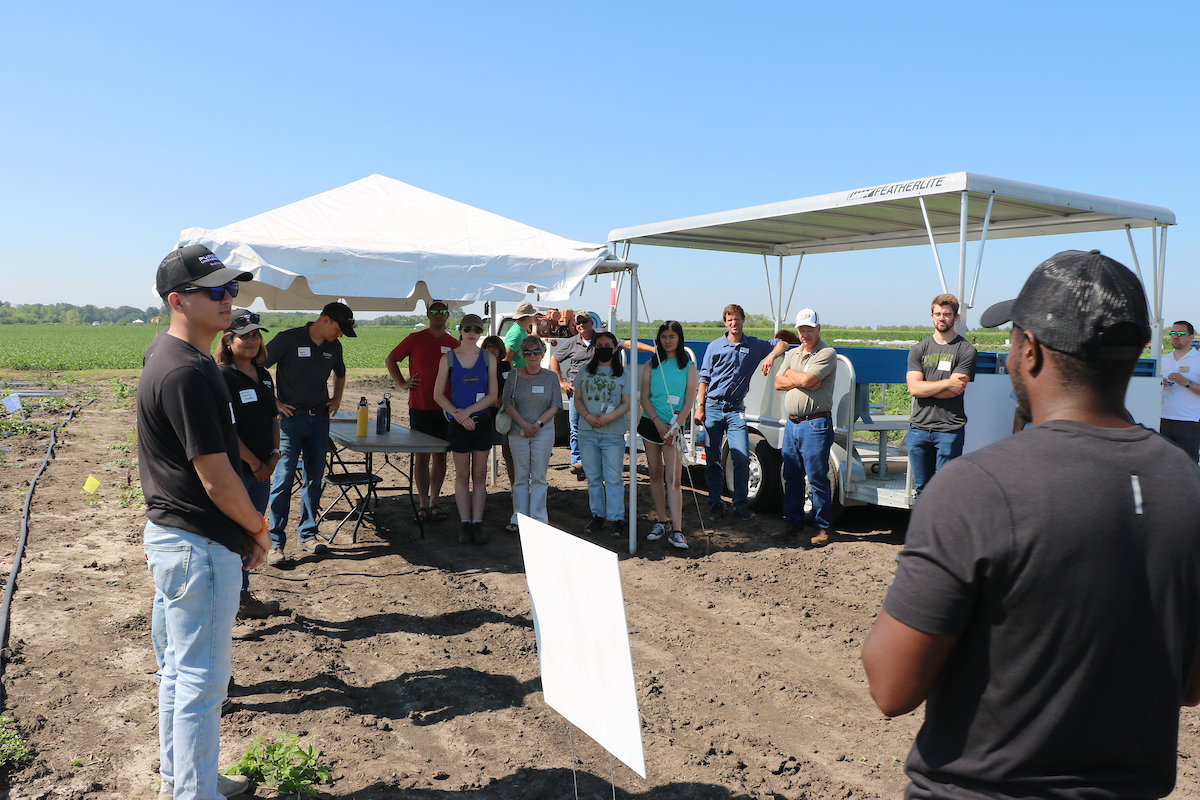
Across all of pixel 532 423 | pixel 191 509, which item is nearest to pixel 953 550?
pixel 191 509

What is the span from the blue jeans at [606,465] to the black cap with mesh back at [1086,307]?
554 centimetres

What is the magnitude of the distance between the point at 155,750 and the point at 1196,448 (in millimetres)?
9284

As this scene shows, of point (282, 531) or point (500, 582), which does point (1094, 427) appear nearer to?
point (500, 582)

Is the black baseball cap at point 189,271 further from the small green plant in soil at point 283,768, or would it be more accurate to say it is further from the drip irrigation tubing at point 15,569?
Answer: the drip irrigation tubing at point 15,569

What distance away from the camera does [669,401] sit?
6.98 metres

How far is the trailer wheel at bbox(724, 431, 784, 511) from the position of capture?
777 centimetres

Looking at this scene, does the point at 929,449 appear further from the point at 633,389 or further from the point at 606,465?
the point at 606,465

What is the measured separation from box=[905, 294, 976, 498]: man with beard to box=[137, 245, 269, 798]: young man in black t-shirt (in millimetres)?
4940

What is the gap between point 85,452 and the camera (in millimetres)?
11281

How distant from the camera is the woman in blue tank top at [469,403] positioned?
6.65 metres

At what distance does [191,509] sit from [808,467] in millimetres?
5298

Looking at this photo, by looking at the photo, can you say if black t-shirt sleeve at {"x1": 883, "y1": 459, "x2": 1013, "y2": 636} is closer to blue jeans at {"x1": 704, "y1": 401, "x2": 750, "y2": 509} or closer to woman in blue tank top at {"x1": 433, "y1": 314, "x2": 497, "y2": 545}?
woman in blue tank top at {"x1": 433, "y1": 314, "x2": 497, "y2": 545}

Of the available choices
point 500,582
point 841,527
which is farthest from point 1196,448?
point 500,582

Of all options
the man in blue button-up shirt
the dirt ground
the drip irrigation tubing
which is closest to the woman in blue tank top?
the dirt ground
